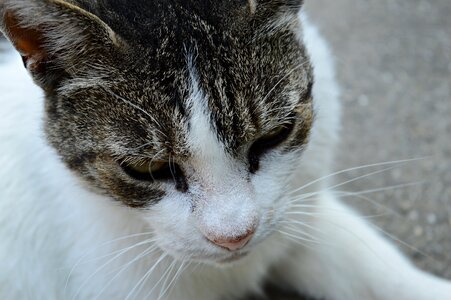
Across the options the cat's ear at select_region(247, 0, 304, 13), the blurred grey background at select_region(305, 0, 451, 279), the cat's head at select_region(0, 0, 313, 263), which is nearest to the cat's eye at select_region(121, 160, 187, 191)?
the cat's head at select_region(0, 0, 313, 263)

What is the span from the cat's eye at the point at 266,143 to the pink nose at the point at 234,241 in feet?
0.49

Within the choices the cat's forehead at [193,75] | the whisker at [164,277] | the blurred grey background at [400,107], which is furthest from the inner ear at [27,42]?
the blurred grey background at [400,107]

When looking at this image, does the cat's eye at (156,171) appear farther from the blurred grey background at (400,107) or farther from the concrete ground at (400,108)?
the blurred grey background at (400,107)

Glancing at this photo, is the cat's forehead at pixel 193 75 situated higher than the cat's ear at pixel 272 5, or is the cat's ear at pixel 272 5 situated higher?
the cat's ear at pixel 272 5

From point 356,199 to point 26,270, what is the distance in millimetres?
1159

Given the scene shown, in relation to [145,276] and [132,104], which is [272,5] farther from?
[145,276]

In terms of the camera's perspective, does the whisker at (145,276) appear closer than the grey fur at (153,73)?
No

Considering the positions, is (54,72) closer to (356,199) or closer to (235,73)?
(235,73)

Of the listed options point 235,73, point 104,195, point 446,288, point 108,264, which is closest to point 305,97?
point 235,73

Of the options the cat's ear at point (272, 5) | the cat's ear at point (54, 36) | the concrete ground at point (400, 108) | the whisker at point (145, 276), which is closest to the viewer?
the cat's ear at point (54, 36)

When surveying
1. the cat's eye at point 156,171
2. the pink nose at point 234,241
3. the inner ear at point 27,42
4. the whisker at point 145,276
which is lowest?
the whisker at point 145,276

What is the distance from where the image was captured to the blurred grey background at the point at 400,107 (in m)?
2.50

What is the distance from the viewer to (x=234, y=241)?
1.60 meters

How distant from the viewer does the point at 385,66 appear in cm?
312
